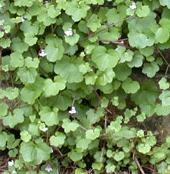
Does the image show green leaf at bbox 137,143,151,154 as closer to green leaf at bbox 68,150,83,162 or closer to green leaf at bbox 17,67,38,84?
green leaf at bbox 68,150,83,162

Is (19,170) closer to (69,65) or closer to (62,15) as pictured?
(69,65)

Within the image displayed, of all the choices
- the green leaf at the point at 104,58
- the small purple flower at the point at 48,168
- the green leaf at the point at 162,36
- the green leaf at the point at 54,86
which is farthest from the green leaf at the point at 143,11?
the small purple flower at the point at 48,168

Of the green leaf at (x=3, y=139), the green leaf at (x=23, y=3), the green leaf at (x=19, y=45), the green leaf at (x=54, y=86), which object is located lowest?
the green leaf at (x=3, y=139)

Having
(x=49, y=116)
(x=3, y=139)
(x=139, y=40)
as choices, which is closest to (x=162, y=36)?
(x=139, y=40)

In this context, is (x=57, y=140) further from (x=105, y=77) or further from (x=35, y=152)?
(x=105, y=77)

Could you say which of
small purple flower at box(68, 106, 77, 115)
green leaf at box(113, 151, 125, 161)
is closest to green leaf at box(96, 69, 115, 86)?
small purple flower at box(68, 106, 77, 115)

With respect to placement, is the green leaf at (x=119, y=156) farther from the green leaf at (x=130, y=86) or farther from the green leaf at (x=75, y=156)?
the green leaf at (x=130, y=86)

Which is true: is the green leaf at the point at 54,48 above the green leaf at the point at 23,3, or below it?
below
